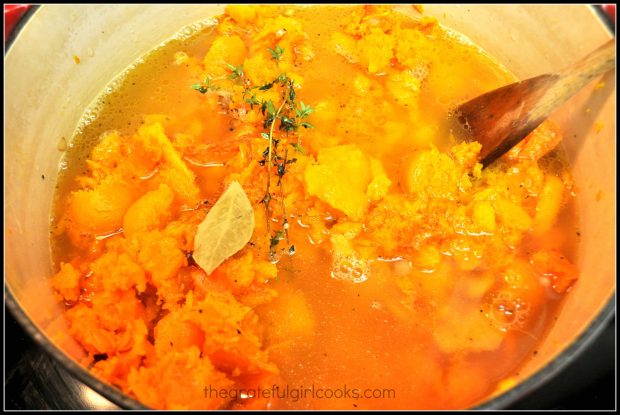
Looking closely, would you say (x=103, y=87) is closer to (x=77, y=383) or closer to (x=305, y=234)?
(x=305, y=234)

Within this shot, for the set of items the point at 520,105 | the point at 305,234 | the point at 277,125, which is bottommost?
the point at 305,234

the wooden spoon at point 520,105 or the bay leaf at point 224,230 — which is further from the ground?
the wooden spoon at point 520,105

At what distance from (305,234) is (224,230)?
1.11 feet

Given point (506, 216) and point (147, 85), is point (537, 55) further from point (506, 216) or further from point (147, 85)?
point (147, 85)

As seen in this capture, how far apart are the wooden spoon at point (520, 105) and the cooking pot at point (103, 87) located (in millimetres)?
142

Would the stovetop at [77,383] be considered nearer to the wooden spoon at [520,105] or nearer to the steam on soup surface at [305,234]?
the steam on soup surface at [305,234]

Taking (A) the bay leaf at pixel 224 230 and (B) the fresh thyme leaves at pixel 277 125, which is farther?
(B) the fresh thyme leaves at pixel 277 125

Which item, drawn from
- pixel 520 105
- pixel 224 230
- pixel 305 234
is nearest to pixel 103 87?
pixel 224 230

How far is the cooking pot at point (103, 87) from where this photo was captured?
1633 millimetres

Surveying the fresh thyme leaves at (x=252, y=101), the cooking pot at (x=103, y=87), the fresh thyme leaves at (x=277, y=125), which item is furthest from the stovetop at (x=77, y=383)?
the fresh thyme leaves at (x=252, y=101)

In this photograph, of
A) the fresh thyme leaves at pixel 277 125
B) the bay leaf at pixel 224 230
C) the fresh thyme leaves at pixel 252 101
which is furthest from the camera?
the fresh thyme leaves at pixel 252 101

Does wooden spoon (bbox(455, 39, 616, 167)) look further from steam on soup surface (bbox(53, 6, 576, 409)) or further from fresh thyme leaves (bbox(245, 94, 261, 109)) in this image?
fresh thyme leaves (bbox(245, 94, 261, 109))

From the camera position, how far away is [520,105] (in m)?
2.05

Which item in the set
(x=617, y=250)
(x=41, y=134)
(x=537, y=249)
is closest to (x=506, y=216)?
(x=537, y=249)
